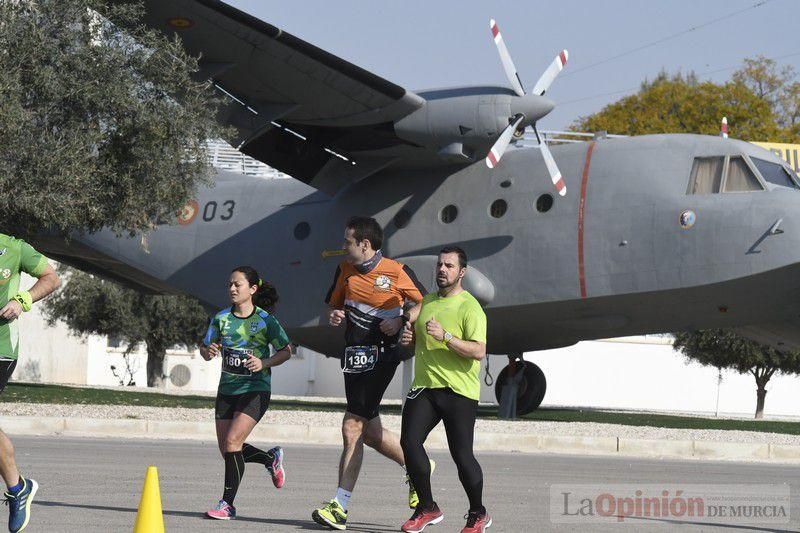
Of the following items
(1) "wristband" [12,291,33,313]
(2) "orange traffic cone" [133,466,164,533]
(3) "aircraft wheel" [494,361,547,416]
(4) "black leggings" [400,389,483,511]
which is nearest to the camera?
(2) "orange traffic cone" [133,466,164,533]

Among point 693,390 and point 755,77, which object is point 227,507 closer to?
point 693,390

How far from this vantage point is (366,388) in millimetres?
7758

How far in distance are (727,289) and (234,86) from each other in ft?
29.4

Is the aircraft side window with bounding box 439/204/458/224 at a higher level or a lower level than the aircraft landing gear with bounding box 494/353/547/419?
higher

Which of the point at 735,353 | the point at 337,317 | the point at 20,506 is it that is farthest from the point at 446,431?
the point at 735,353

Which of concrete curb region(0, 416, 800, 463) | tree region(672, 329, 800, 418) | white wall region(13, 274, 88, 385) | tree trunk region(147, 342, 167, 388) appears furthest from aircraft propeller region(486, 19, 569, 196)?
white wall region(13, 274, 88, 385)

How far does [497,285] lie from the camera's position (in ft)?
68.7

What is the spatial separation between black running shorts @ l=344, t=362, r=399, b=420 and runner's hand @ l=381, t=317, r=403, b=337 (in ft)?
0.75

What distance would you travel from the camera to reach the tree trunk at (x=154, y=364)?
43.7m

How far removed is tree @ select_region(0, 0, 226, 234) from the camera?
18062 millimetres

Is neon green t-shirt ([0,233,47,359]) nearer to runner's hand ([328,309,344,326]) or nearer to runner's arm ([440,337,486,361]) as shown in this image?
runner's hand ([328,309,344,326])

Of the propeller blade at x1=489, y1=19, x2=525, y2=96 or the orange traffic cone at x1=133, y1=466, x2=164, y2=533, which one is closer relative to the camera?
the orange traffic cone at x1=133, y1=466, x2=164, y2=533

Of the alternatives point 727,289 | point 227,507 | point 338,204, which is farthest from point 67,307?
point 227,507

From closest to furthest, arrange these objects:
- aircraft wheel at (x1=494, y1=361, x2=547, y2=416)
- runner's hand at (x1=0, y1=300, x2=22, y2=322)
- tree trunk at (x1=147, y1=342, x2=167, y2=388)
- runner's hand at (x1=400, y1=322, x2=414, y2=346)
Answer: runner's hand at (x1=0, y1=300, x2=22, y2=322)
runner's hand at (x1=400, y1=322, x2=414, y2=346)
aircraft wheel at (x1=494, y1=361, x2=547, y2=416)
tree trunk at (x1=147, y1=342, x2=167, y2=388)
